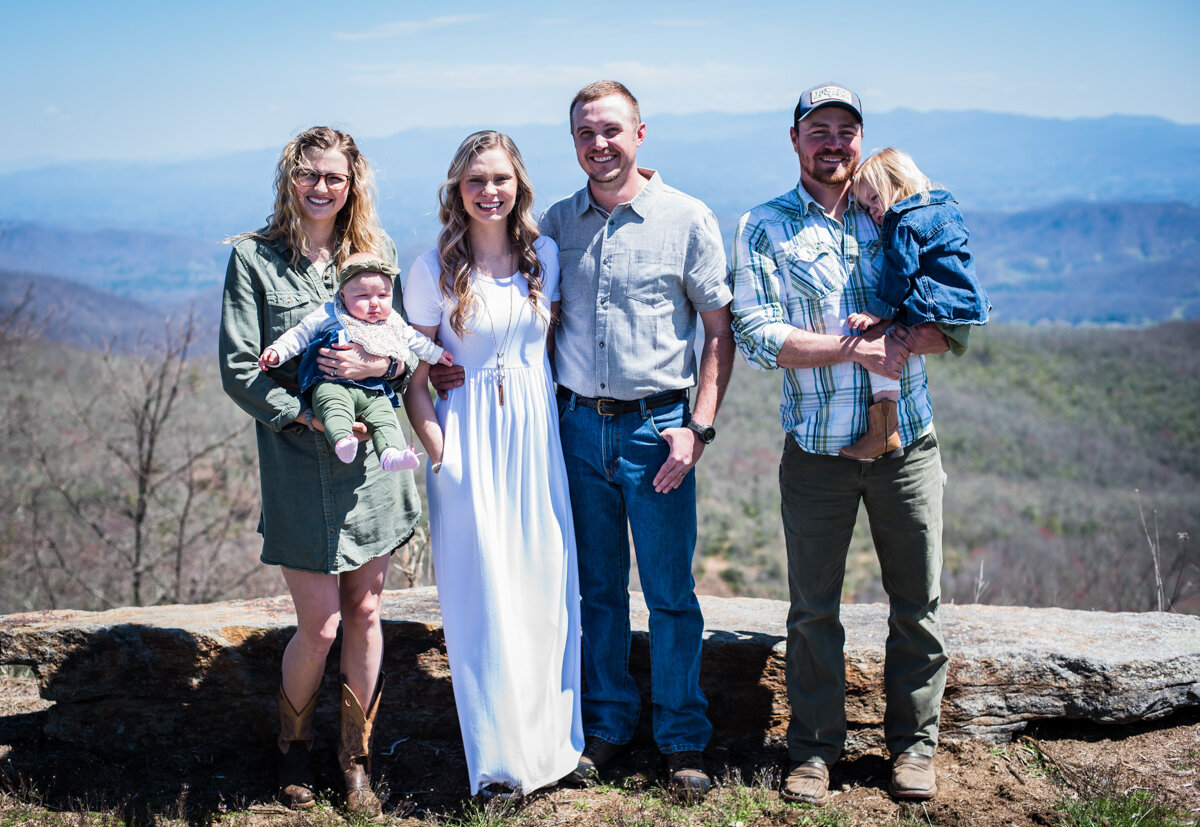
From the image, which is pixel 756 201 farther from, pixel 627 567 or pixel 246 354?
pixel 246 354

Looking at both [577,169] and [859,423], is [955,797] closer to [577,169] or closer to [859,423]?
[859,423]

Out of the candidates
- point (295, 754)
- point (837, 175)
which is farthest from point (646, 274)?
point (295, 754)

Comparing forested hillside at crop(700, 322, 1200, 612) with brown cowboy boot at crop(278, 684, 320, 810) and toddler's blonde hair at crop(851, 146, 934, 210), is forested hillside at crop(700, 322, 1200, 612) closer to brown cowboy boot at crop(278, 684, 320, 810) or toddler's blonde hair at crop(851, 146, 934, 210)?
toddler's blonde hair at crop(851, 146, 934, 210)

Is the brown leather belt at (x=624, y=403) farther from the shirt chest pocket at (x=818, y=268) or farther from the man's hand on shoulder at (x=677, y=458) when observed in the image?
the shirt chest pocket at (x=818, y=268)

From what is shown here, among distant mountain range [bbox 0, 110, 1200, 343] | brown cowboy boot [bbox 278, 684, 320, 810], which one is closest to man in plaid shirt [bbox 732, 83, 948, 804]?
brown cowboy boot [bbox 278, 684, 320, 810]

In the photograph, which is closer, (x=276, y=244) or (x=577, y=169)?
(x=276, y=244)

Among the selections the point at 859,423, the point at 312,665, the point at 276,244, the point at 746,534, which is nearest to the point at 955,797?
the point at 859,423

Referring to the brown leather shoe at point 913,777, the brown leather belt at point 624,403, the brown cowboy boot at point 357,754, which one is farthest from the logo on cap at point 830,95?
the brown cowboy boot at point 357,754

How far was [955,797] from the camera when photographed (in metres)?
3.33

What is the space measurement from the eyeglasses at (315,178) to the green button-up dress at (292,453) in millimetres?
251

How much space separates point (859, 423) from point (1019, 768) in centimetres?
166

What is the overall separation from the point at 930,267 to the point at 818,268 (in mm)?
386

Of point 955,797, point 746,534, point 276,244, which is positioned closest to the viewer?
point 276,244

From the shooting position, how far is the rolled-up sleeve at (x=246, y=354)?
2959 millimetres
